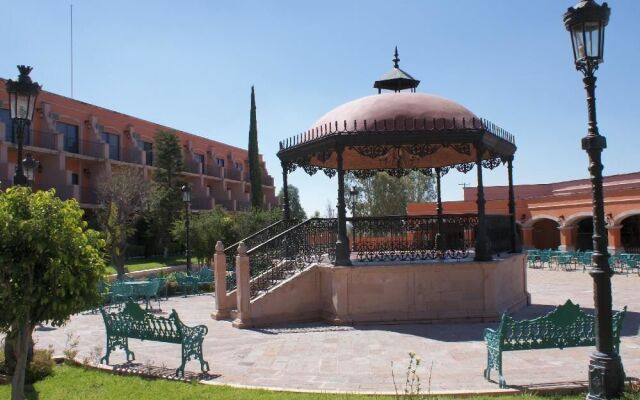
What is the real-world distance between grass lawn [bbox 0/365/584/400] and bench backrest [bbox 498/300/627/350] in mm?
820

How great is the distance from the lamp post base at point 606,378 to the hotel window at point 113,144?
34919mm

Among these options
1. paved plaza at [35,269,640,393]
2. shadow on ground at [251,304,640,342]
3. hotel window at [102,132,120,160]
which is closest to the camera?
paved plaza at [35,269,640,393]

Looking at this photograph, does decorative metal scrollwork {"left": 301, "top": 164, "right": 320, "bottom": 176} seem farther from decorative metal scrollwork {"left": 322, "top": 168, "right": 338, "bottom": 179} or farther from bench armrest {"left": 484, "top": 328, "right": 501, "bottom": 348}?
bench armrest {"left": 484, "top": 328, "right": 501, "bottom": 348}

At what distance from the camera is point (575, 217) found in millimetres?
32750

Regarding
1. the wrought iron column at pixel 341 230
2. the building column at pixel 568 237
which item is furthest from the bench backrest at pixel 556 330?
the building column at pixel 568 237

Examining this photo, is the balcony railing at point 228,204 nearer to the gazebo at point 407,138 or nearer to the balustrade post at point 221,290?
the gazebo at point 407,138

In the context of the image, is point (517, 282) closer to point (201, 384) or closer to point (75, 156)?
point (201, 384)

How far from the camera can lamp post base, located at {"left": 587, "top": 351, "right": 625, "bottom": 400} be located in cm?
517

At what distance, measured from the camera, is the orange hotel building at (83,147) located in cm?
3006

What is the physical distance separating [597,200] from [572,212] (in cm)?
3040

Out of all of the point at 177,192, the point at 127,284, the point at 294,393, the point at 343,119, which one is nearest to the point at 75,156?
the point at 177,192

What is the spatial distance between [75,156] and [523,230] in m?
29.5

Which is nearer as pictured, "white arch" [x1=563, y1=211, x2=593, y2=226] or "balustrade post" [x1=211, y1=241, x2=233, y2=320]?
"balustrade post" [x1=211, y1=241, x2=233, y2=320]

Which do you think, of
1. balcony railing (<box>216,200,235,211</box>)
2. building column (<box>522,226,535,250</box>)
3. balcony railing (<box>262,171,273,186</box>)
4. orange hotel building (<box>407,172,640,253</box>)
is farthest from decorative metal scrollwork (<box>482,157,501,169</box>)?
balcony railing (<box>262,171,273,186</box>)
